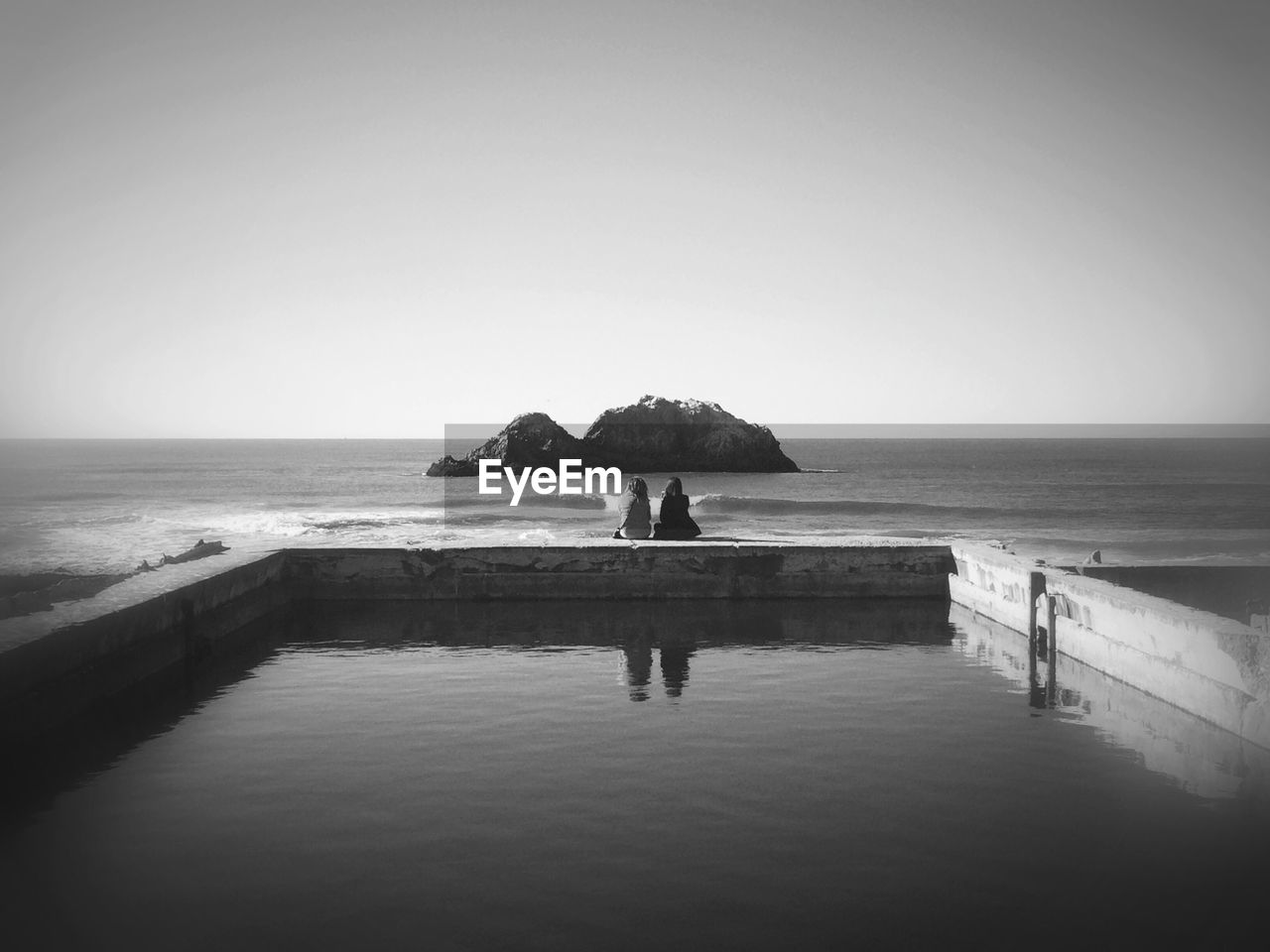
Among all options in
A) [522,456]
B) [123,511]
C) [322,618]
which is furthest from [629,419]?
[322,618]

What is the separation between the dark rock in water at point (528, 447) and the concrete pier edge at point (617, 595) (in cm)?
5785

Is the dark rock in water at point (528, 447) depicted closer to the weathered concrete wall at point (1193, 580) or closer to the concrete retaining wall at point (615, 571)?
the concrete retaining wall at point (615, 571)

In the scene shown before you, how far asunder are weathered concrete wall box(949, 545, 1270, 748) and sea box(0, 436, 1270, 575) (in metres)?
2.87

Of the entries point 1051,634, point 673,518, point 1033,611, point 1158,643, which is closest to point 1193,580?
point 1033,611

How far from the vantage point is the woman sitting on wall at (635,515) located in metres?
15.9

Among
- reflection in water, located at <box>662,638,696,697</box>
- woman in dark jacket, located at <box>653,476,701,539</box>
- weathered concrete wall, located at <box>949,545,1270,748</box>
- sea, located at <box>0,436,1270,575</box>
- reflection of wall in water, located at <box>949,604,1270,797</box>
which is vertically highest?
woman in dark jacket, located at <box>653,476,701,539</box>

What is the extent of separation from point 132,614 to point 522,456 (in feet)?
209

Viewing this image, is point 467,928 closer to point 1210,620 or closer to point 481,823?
point 481,823

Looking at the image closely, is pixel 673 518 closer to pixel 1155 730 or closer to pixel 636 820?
pixel 1155 730

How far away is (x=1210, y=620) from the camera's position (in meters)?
7.70

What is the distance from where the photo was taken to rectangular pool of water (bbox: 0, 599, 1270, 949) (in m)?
4.45

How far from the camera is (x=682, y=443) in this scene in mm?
79062

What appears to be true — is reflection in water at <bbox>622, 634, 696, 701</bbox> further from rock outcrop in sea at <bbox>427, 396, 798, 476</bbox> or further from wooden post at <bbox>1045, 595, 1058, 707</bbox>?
rock outcrop in sea at <bbox>427, 396, 798, 476</bbox>

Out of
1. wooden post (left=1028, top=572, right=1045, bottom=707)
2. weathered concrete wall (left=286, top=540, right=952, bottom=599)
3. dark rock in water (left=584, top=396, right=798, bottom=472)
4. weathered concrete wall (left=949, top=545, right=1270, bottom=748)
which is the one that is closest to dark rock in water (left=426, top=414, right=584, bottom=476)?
dark rock in water (left=584, top=396, right=798, bottom=472)
